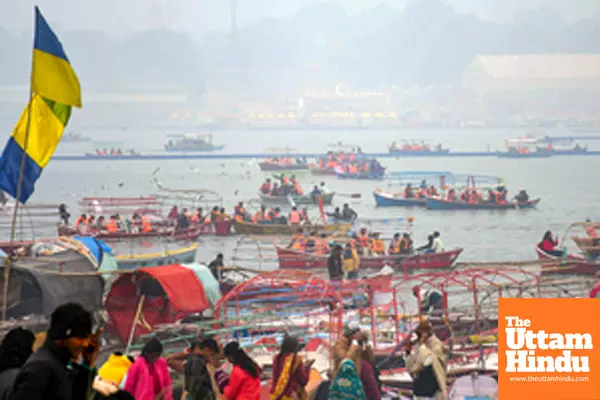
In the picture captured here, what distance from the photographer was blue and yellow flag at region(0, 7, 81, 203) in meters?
7.56

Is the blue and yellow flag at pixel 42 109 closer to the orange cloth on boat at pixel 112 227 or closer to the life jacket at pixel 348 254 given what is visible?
the life jacket at pixel 348 254

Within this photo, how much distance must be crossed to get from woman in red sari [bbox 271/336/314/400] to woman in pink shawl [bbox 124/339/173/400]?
2.10ft

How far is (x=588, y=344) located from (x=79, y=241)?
577 cm

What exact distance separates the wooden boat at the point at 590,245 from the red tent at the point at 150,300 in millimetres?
9375

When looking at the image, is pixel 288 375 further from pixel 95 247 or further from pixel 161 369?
pixel 95 247

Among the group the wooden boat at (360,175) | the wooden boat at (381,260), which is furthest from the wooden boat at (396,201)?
the wooden boat at (381,260)

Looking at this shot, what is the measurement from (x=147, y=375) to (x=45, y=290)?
3.73 m

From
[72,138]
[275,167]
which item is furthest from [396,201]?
[72,138]

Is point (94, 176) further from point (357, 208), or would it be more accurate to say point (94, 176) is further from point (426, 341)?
point (426, 341)

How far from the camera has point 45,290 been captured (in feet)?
26.1

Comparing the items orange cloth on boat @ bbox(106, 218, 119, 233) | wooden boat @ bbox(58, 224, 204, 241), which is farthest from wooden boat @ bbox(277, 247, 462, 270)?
orange cloth on boat @ bbox(106, 218, 119, 233)

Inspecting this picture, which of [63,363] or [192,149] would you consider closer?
[63,363]

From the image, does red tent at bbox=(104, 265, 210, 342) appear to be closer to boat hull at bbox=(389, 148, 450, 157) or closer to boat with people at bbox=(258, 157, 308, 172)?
boat with people at bbox=(258, 157, 308, 172)

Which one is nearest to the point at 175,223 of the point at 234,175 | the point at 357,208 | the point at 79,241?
the point at 79,241
